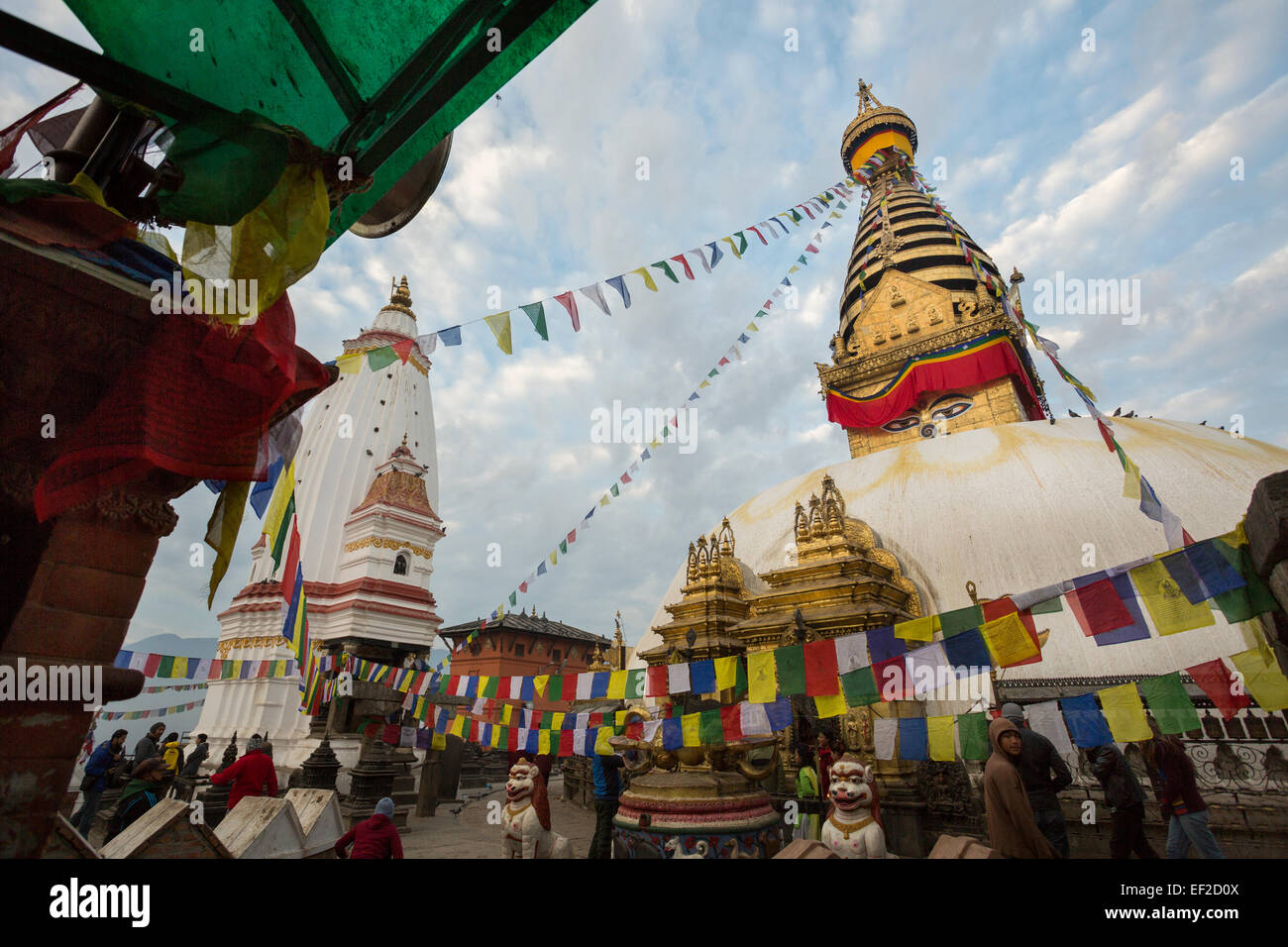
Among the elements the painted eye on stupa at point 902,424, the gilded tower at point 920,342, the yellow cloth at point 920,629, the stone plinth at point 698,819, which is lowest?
the stone plinth at point 698,819

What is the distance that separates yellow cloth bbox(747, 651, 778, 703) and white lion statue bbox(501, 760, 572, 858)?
2024 mm

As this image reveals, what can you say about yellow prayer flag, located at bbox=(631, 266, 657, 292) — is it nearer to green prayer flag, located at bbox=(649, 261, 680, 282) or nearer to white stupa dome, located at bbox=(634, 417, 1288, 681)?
green prayer flag, located at bbox=(649, 261, 680, 282)

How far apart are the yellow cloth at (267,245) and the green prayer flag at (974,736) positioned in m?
5.59

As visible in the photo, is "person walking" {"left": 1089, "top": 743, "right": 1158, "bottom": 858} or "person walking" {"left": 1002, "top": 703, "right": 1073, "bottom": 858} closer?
"person walking" {"left": 1002, "top": 703, "right": 1073, "bottom": 858}

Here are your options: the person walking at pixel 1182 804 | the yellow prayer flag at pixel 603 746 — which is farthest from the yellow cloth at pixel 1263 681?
the yellow prayer flag at pixel 603 746

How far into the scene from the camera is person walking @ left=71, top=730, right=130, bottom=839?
6156mm

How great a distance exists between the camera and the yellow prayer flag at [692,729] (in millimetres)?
5605

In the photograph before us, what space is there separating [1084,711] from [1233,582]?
1789 mm

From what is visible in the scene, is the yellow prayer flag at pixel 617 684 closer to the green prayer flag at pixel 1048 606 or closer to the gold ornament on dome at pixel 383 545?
the green prayer flag at pixel 1048 606

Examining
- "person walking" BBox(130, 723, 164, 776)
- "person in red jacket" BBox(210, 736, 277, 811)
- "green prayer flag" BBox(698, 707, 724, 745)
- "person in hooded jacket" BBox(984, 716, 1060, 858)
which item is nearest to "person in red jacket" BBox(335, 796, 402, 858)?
"person in red jacket" BBox(210, 736, 277, 811)

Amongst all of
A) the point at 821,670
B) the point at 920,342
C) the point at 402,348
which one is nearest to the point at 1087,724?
the point at 821,670

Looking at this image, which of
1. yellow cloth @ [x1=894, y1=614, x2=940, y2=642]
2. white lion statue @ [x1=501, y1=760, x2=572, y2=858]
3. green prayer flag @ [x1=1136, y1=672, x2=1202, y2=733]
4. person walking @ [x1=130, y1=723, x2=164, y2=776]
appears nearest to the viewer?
green prayer flag @ [x1=1136, y1=672, x2=1202, y2=733]

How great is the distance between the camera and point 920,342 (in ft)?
52.1
